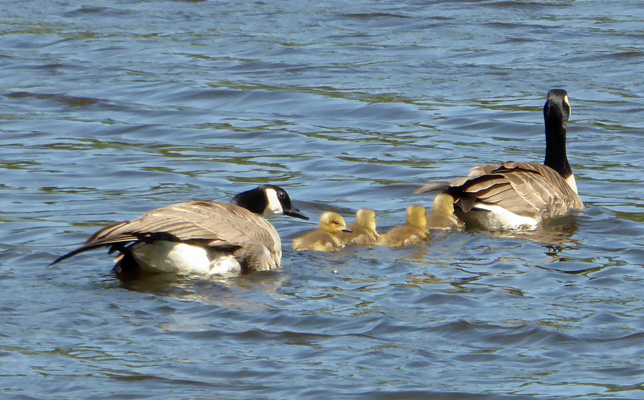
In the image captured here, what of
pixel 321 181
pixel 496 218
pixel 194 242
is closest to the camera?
pixel 194 242

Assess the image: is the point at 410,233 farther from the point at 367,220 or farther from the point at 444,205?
the point at 444,205

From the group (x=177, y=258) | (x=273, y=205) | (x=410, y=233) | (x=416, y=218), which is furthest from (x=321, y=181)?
(x=177, y=258)

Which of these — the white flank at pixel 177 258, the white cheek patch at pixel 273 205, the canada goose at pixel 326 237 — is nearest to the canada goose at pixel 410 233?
the canada goose at pixel 326 237

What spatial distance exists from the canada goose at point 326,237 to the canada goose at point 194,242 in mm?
444

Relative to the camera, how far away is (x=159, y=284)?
29.6 ft

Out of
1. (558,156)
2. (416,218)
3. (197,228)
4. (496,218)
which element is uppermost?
(197,228)

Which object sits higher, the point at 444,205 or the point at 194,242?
the point at 194,242

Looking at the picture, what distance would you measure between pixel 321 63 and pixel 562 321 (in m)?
10.8

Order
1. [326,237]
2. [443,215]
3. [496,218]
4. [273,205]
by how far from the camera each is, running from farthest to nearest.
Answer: [496,218] → [443,215] → [273,205] → [326,237]

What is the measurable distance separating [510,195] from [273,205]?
2224 mm

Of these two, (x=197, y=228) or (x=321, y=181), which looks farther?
(x=321, y=181)

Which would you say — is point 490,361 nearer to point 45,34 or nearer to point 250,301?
point 250,301

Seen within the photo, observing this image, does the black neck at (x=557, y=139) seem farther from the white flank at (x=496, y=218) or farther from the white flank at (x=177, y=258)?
the white flank at (x=177, y=258)

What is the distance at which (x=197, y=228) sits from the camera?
904 cm
